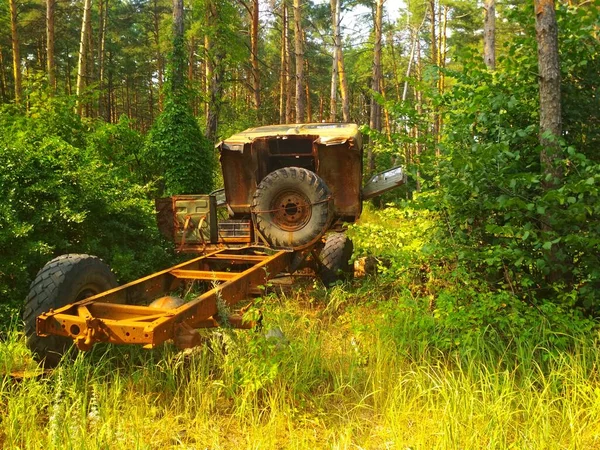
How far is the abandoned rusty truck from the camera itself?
2533 millimetres

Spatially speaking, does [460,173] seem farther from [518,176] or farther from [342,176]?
[342,176]

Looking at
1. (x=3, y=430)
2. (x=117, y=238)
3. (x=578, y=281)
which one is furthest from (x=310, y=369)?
(x=117, y=238)

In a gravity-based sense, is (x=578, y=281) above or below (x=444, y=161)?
below

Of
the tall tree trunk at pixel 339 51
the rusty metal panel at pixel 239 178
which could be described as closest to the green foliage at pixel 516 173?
the rusty metal panel at pixel 239 178

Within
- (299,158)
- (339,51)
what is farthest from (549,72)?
(339,51)

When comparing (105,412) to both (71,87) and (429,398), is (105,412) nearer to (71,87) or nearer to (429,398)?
(429,398)

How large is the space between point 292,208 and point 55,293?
268 centimetres

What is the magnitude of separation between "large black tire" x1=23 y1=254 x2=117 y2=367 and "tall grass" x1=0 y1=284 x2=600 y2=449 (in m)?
0.16

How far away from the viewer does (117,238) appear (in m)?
5.11

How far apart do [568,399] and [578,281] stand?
124 cm

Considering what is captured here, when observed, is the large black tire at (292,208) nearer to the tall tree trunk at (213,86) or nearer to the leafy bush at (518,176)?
the leafy bush at (518,176)

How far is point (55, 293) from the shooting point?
277cm

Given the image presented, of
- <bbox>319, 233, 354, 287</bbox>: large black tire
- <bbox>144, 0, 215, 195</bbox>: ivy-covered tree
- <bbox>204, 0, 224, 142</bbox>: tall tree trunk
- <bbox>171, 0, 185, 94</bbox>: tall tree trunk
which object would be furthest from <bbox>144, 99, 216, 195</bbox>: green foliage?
<bbox>319, 233, 354, 287</bbox>: large black tire

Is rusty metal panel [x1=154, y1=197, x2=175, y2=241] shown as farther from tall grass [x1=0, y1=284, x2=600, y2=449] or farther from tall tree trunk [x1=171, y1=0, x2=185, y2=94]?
tall tree trunk [x1=171, y1=0, x2=185, y2=94]
